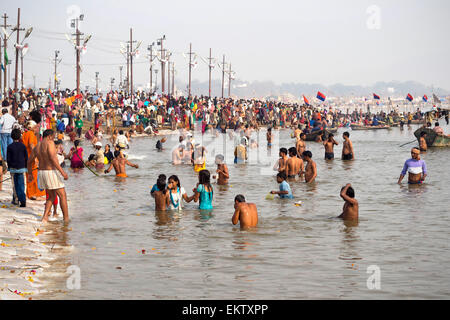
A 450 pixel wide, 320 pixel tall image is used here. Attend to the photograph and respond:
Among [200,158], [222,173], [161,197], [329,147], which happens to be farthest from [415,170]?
[329,147]

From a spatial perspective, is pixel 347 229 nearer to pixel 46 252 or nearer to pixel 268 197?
pixel 268 197

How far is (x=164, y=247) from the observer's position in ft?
37.9

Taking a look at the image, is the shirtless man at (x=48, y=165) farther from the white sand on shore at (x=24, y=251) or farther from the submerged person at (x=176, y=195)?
the submerged person at (x=176, y=195)

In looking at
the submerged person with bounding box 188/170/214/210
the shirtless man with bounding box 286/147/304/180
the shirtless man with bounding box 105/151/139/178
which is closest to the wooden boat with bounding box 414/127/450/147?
the shirtless man with bounding box 286/147/304/180

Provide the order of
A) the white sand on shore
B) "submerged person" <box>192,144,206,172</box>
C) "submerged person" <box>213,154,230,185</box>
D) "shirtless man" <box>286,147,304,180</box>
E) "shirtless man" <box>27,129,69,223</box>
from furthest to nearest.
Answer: "submerged person" <box>192,144,206,172</box>
"shirtless man" <box>286,147,304,180</box>
"submerged person" <box>213,154,230,185</box>
"shirtless man" <box>27,129,69,223</box>
the white sand on shore

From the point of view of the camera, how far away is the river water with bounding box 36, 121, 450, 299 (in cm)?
902

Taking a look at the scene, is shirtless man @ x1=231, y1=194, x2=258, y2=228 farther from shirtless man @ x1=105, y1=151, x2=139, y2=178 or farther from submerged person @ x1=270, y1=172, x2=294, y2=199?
shirtless man @ x1=105, y1=151, x2=139, y2=178

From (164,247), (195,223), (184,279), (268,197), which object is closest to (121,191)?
(268,197)

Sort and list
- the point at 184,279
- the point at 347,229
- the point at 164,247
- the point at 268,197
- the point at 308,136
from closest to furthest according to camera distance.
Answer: the point at 184,279 → the point at 164,247 → the point at 347,229 → the point at 268,197 → the point at 308,136

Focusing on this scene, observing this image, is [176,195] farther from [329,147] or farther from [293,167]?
[329,147]

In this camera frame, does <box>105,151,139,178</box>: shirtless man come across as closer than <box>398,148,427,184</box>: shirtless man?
No

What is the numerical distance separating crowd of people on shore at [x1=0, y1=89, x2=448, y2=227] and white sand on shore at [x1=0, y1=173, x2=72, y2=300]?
0.44 m
